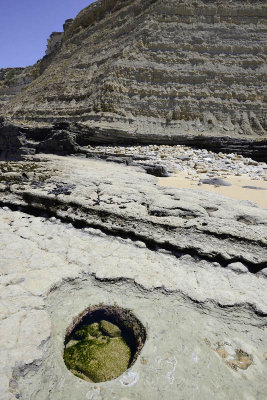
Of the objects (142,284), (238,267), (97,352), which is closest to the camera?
(97,352)

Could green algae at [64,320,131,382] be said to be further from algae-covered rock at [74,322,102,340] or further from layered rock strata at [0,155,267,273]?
layered rock strata at [0,155,267,273]

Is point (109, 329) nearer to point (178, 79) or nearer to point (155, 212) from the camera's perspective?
point (155, 212)

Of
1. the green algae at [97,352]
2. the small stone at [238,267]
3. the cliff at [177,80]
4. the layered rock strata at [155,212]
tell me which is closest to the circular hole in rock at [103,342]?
the green algae at [97,352]

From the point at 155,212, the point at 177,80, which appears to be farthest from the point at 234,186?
the point at 177,80

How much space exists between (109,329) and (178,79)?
13971 millimetres

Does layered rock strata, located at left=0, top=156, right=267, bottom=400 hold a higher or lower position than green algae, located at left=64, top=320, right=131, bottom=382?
higher

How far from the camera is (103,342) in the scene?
220 cm

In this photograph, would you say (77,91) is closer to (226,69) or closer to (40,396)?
(226,69)

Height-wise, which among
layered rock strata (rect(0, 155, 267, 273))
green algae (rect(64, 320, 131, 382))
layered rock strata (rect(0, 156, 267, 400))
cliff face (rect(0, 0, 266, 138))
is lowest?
green algae (rect(64, 320, 131, 382))

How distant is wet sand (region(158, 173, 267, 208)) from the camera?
487 cm

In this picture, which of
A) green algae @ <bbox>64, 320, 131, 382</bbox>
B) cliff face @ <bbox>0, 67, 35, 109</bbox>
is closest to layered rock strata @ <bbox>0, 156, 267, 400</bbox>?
green algae @ <bbox>64, 320, 131, 382</bbox>

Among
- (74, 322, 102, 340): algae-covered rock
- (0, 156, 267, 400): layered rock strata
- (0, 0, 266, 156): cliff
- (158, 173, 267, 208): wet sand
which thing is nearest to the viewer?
(0, 156, 267, 400): layered rock strata

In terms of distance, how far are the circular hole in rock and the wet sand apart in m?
3.20

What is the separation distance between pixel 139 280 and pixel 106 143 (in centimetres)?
1031
